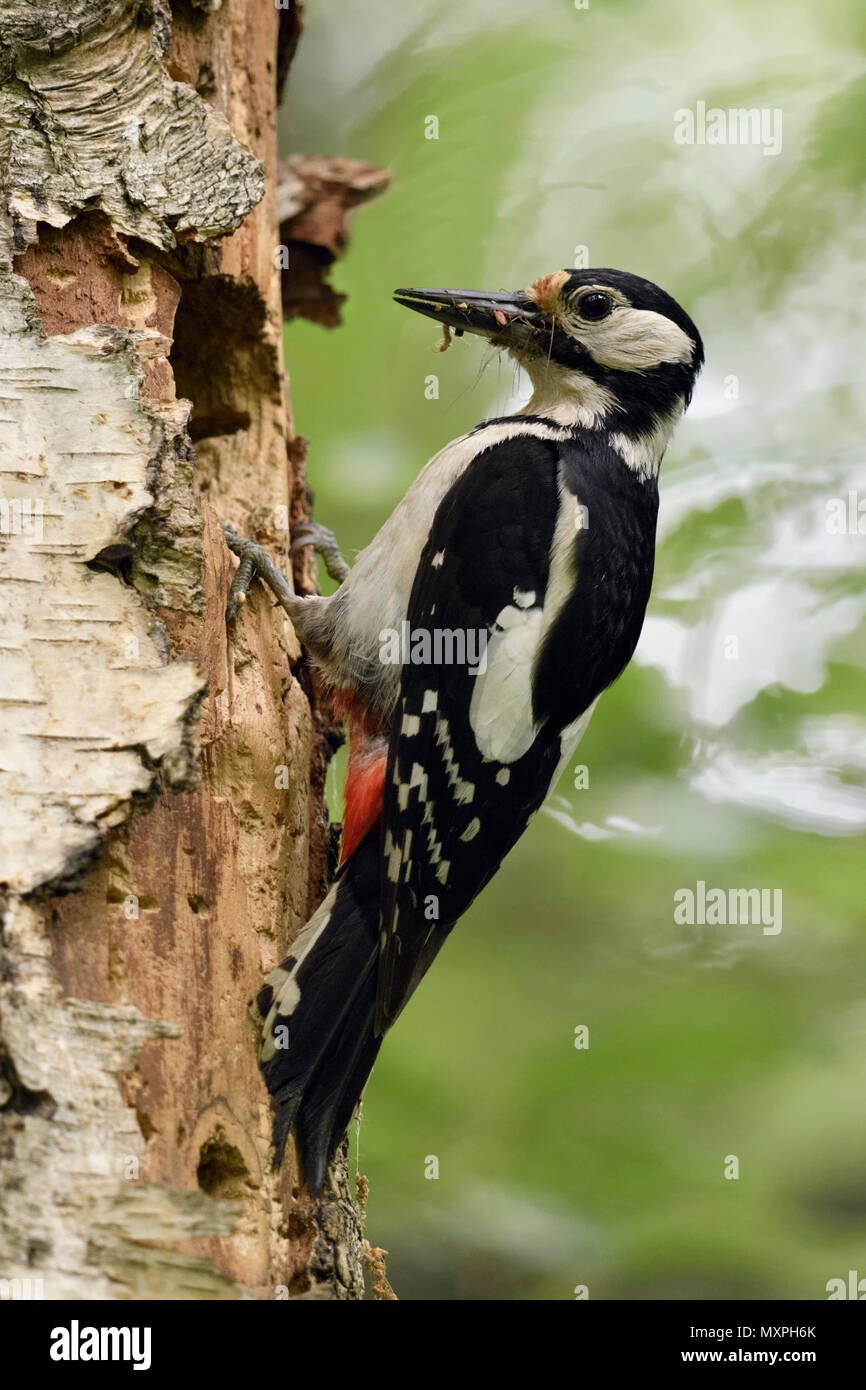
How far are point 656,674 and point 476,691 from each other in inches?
38.5

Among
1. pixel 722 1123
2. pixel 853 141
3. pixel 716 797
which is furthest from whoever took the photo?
pixel 853 141

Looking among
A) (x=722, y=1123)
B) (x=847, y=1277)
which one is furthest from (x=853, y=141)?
(x=847, y=1277)

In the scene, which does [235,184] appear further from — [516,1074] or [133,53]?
[516,1074]

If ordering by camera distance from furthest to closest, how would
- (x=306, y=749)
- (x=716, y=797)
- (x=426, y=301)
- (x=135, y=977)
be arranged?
(x=716, y=797), (x=426, y=301), (x=306, y=749), (x=135, y=977)

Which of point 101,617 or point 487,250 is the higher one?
point 487,250

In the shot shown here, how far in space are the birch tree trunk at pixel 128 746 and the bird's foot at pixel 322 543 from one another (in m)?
0.41

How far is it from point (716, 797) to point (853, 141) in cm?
180

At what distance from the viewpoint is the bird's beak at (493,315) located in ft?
8.41

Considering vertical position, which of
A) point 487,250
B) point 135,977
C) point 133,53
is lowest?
point 135,977

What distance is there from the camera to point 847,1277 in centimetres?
266
